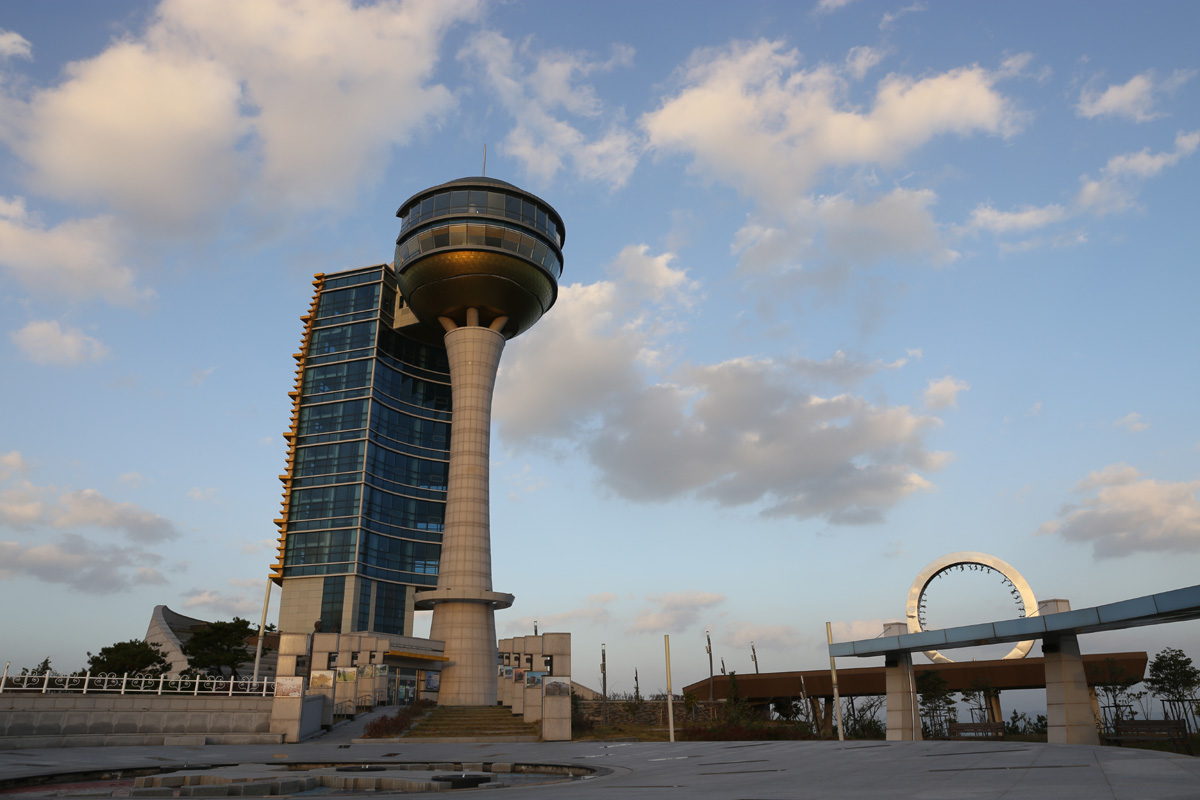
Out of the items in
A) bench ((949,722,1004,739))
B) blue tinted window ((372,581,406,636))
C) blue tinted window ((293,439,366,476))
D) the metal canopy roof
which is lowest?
bench ((949,722,1004,739))

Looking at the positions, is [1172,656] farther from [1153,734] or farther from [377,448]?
[377,448]

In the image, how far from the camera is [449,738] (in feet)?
143

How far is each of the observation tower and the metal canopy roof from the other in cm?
4132

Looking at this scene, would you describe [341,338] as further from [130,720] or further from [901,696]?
[901,696]

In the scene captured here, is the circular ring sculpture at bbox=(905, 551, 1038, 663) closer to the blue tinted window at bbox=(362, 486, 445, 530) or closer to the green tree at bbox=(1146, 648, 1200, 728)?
the green tree at bbox=(1146, 648, 1200, 728)

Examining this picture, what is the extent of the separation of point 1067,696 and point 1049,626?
2550mm

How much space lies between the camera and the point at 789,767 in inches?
800

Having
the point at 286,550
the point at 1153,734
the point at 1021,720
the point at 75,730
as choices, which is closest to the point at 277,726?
the point at 75,730

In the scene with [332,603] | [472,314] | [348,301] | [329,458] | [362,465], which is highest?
[348,301]

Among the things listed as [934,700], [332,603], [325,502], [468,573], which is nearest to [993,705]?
[934,700]

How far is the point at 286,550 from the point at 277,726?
65.6 metres

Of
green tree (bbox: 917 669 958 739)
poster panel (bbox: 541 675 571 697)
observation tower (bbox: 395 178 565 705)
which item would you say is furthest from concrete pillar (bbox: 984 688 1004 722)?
observation tower (bbox: 395 178 565 705)

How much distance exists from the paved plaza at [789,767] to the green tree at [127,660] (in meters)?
41.6

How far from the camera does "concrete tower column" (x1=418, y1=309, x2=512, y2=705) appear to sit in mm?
69000
